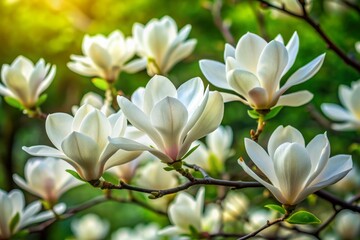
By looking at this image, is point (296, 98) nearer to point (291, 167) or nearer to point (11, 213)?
point (291, 167)

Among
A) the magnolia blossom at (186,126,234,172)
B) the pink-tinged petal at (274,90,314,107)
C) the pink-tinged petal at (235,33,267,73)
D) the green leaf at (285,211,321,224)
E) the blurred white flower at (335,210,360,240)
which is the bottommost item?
the blurred white flower at (335,210,360,240)

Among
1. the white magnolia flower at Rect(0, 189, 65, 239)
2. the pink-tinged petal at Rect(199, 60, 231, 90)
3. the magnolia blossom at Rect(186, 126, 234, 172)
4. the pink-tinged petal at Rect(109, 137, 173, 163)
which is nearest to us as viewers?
the pink-tinged petal at Rect(109, 137, 173, 163)

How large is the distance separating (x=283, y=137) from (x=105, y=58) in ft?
1.21

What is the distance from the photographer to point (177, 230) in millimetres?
Answer: 863

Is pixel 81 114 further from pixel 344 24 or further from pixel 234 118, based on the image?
pixel 234 118

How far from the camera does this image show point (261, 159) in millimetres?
550

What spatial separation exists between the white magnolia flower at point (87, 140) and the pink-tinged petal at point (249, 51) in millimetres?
156

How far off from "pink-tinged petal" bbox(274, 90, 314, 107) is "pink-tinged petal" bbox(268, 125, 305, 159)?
0.07m

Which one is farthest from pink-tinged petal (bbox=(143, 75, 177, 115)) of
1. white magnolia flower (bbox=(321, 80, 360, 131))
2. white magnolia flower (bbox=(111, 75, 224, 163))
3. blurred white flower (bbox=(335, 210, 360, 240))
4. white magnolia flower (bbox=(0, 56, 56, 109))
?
blurred white flower (bbox=(335, 210, 360, 240))

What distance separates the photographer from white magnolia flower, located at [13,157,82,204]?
2.81 ft

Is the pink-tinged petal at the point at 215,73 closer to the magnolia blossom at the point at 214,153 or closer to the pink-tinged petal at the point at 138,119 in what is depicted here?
the pink-tinged petal at the point at 138,119

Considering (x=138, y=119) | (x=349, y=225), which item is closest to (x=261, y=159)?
(x=138, y=119)

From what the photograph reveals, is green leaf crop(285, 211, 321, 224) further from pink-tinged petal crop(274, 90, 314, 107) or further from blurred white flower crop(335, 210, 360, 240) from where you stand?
blurred white flower crop(335, 210, 360, 240)

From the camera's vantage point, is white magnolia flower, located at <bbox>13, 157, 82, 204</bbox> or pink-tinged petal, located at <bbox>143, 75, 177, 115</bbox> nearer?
pink-tinged petal, located at <bbox>143, 75, 177, 115</bbox>
